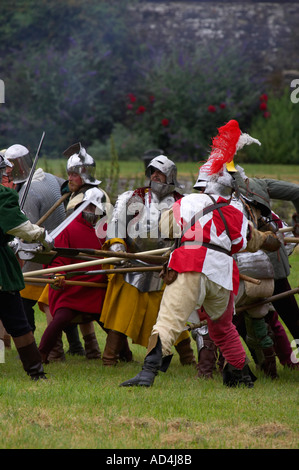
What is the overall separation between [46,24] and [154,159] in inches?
492

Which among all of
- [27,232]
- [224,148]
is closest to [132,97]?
[224,148]

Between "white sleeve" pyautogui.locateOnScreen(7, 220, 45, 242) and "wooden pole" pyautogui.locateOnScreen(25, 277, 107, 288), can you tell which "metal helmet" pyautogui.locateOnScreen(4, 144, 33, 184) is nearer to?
"wooden pole" pyautogui.locateOnScreen(25, 277, 107, 288)

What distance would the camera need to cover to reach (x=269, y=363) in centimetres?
625

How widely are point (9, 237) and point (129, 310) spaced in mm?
1251

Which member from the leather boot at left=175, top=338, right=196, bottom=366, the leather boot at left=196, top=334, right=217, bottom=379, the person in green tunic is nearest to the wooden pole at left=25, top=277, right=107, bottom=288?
the person in green tunic

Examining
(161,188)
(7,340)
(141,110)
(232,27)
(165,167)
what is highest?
(165,167)

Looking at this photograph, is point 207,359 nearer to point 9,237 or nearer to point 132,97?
point 9,237

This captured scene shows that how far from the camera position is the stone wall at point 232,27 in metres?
17.7

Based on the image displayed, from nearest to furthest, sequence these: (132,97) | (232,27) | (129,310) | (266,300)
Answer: (266,300), (129,310), (132,97), (232,27)

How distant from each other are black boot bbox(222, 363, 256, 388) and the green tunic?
149 cm

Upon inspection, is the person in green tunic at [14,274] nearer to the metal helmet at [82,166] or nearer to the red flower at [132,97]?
the metal helmet at [82,166]

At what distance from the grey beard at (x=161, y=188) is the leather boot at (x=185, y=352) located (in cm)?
119
